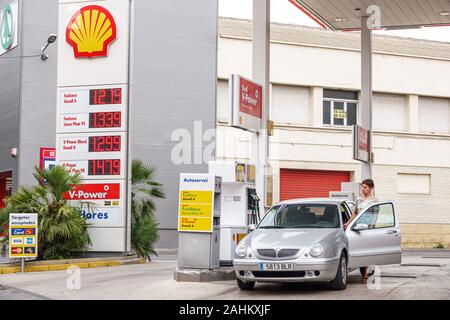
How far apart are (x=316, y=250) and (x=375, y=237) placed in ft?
6.39

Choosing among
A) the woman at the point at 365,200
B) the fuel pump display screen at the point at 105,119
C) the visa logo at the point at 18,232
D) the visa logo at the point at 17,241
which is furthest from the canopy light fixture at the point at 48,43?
the woman at the point at 365,200

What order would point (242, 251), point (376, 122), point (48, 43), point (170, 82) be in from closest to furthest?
point (242, 251) → point (48, 43) → point (170, 82) → point (376, 122)

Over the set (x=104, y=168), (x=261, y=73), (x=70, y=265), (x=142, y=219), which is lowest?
(x=70, y=265)

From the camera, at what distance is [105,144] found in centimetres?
1967

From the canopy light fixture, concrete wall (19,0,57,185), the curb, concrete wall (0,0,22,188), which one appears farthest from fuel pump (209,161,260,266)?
concrete wall (0,0,22,188)

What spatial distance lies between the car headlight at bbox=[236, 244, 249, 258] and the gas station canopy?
1210cm

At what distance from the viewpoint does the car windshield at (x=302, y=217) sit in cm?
1313

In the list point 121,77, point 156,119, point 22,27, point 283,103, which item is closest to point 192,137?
point 156,119

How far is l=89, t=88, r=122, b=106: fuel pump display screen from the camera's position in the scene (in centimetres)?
1964

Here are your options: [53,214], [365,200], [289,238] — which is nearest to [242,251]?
[289,238]

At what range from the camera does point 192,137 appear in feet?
107

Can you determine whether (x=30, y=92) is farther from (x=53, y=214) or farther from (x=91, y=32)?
(x=53, y=214)

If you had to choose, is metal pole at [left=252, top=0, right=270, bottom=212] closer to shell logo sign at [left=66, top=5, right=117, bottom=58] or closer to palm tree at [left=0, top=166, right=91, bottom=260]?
shell logo sign at [left=66, top=5, right=117, bottom=58]

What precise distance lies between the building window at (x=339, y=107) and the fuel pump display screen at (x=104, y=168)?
60.5 feet
